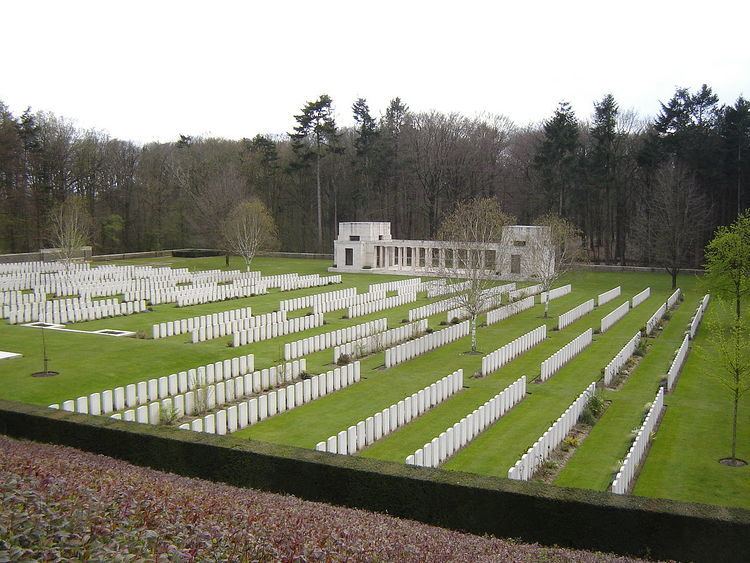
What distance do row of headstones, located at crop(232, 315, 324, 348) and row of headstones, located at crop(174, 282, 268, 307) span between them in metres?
10.3

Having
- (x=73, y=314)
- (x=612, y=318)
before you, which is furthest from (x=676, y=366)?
(x=73, y=314)

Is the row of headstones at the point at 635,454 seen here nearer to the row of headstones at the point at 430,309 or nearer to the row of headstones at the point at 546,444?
the row of headstones at the point at 546,444

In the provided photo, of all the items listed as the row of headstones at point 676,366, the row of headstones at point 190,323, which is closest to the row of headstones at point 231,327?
the row of headstones at point 190,323

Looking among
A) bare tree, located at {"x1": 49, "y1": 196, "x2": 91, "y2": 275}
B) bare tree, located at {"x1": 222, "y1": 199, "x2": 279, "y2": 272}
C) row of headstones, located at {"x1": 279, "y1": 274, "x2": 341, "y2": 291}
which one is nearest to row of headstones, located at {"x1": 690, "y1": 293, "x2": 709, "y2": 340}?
row of headstones, located at {"x1": 279, "y1": 274, "x2": 341, "y2": 291}

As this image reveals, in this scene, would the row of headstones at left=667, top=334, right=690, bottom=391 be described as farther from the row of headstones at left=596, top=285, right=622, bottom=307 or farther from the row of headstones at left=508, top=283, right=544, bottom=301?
the row of headstones at left=596, top=285, right=622, bottom=307

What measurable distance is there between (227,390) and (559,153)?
2087 inches

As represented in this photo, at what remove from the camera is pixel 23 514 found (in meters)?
6.70

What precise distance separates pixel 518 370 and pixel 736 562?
16289mm

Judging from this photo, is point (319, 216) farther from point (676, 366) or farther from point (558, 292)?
point (676, 366)

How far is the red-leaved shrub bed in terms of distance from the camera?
6.60 meters

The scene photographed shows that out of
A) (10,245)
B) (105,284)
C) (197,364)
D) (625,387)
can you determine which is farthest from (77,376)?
(10,245)

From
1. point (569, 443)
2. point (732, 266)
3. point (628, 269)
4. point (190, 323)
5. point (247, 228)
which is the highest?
point (247, 228)

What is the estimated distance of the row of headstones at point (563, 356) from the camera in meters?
24.7

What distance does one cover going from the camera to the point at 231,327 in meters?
31.9
